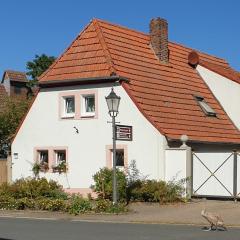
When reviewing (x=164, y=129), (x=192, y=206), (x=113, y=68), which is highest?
(x=113, y=68)

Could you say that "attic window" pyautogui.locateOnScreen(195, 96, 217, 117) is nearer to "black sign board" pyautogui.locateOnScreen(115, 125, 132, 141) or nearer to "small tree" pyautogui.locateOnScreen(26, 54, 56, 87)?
"black sign board" pyautogui.locateOnScreen(115, 125, 132, 141)

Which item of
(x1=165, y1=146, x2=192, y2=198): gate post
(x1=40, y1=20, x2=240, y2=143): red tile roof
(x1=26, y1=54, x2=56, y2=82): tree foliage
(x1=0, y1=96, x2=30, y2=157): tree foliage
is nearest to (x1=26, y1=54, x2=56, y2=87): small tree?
(x1=26, y1=54, x2=56, y2=82): tree foliage

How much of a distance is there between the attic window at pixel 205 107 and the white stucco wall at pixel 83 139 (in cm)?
509

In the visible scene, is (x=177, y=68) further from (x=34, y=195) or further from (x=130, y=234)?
(x=130, y=234)

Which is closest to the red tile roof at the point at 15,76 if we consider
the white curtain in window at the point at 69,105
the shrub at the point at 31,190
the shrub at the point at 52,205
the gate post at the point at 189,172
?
the white curtain in window at the point at 69,105

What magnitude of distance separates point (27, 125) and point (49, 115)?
1.43 m

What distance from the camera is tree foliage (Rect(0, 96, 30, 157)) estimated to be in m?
36.5

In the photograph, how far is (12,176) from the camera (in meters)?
29.0

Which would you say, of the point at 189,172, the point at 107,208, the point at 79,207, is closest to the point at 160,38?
the point at 189,172

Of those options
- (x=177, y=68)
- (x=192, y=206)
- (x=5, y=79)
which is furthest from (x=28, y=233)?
(x=5, y=79)

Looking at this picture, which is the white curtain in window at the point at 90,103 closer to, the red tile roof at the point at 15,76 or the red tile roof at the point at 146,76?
the red tile roof at the point at 146,76

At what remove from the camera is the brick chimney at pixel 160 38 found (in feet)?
99.4

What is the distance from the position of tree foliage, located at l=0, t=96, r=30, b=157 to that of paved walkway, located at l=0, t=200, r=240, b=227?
15.3 metres

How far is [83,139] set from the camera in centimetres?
2662
